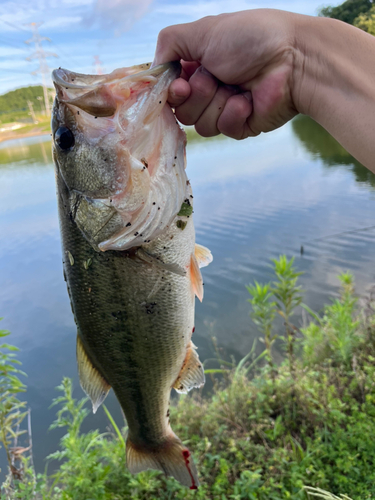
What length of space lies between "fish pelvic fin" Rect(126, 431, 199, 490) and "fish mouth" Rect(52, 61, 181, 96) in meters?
1.88

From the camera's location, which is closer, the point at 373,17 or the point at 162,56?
the point at 162,56

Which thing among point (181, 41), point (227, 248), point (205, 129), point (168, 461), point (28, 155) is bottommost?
point (28, 155)

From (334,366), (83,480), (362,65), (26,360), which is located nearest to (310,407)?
(334,366)

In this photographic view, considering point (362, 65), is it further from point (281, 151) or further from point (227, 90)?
point (281, 151)

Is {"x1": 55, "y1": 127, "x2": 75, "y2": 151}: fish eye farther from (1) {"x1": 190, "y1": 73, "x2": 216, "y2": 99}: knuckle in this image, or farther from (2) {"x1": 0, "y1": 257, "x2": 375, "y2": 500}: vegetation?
(2) {"x1": 0, "y1": 257, "x2": 375, "y2": 500}: vegetation

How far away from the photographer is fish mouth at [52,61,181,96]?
1247 millimetres

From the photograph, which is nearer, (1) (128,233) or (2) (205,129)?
(1) (128,233)

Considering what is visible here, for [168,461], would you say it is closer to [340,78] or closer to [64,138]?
[64,138]

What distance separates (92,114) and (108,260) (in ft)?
2.06

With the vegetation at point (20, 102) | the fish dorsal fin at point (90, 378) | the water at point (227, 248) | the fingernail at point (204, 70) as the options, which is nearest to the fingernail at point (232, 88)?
the fingernail at point (204, 70)

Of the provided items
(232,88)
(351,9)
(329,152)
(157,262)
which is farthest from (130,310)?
(351,9)

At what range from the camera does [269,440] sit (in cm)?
283

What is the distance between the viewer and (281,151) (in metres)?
17.3

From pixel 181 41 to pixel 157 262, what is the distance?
1026mm
